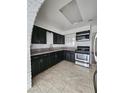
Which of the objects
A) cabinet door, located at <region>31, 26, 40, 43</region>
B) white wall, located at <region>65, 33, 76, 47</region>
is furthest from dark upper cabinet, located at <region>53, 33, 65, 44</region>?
cabinet door, located at <region>31, 26, 40, 43</region>

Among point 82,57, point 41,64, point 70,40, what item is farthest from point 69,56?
point 41,64

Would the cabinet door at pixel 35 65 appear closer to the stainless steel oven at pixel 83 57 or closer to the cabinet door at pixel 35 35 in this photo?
the cabinet door at pixel 35 35

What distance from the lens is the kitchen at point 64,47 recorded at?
7.43ft

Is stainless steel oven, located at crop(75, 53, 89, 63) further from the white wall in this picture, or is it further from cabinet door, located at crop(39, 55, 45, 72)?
cabinet door, located at crop(39, 55, 45, 72)

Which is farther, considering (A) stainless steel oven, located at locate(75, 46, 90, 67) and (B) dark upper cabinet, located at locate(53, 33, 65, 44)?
(B) dark upper cabinet, located at locate(53, 33, 65, 44)

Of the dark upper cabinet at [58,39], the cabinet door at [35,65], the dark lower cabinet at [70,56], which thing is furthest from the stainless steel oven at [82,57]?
the cabinet door at [35,65]

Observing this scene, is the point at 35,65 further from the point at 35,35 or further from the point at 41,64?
the point at 35,35

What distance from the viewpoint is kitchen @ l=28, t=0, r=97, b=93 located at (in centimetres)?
226

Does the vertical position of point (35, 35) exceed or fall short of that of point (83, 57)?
it exceeds it

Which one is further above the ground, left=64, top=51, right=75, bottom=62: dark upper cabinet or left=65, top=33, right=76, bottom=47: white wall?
left=65, top=33, right=76, bottom=47: white wall

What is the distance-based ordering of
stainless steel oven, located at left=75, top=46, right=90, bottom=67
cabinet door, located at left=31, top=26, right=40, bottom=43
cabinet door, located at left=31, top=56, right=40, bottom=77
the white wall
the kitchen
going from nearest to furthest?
the kitchen, cabinet door, located at left=31, top=56, right=40, bottom=77, cabinet door, located at left=31, top=26, right=40, bottom=43, stainless steel oven, located at left=75, top=46, right=90, bottom=67, the white wall

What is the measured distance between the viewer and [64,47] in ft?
20.2
